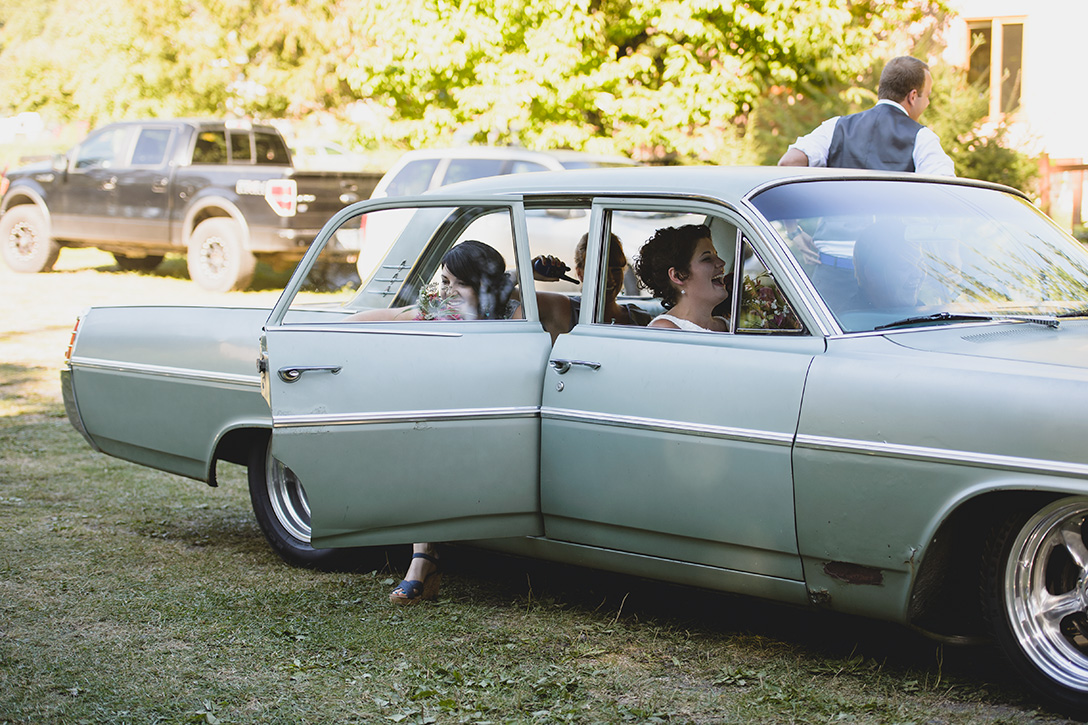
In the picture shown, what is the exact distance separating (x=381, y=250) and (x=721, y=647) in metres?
2.28

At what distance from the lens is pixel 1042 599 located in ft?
11.3

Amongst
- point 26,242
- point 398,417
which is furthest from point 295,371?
point 26,242

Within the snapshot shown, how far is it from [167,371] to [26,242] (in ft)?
45.6

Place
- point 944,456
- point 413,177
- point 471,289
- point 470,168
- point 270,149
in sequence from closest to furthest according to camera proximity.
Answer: point 944,456, point 471,289, point 470,168, point 413,177, point 270,149

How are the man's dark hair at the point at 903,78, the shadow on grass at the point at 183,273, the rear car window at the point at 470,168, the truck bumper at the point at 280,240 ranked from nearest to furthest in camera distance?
the man's dark hair at the point at 903,78, the rear car window at the point at 470,168, the truck bumper at the point at 280,240, the shadow on grass at the point at 183,273

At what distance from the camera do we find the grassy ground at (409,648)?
11.8 feet

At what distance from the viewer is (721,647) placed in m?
4.14

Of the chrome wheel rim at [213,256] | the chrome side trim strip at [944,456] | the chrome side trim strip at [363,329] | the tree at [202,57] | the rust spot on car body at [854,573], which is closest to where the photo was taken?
the chrome side trim strip at [944,456]

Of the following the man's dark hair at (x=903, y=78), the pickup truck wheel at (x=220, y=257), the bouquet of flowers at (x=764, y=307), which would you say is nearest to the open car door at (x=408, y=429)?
the bouquet of flowers at (x=764, y=307)

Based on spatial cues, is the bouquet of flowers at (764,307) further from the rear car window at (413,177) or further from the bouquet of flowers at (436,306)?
the rear car window at (413,177)

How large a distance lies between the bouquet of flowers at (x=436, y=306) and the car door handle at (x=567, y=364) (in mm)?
528

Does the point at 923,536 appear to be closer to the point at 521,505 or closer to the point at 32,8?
the point at 521,505

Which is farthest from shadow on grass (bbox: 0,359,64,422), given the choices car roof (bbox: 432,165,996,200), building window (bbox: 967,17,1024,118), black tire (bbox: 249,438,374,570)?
building window (bbox: 967,17,1024,118)

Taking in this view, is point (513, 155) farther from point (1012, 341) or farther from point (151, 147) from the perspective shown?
point (1012, 341)
